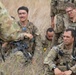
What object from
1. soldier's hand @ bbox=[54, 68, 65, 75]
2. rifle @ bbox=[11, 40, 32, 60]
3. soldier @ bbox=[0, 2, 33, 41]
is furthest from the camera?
rifle @ bbox=[11, 40, 32, 60]

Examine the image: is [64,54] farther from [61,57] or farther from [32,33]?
[32,33]

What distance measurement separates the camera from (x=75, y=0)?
715cm

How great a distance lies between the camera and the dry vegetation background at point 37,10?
933 cm

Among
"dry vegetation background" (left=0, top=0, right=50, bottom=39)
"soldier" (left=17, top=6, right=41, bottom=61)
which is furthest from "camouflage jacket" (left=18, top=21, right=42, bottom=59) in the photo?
"dry vegetation background" (left=0, top=0, right=50, bottom=39)


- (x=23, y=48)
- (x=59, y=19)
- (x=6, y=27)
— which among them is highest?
(x=6, y=27)

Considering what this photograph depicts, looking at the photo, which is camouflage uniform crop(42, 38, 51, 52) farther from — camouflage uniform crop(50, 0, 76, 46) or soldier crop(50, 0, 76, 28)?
camouflage uniform crop(50, 0, 76, 46)

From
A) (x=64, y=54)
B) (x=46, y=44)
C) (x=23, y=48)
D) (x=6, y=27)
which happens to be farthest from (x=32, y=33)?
(x=6, y=27)

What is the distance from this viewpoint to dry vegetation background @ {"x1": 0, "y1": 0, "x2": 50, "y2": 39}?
9328 millimetres

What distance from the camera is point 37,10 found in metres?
9.62

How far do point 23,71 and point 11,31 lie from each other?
303 centimetres

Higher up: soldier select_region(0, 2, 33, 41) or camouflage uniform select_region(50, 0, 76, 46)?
soldier select_region(0, 2, 33, 41)

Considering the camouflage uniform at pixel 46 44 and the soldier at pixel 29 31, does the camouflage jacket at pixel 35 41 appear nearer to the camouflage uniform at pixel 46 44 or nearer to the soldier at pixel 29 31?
the soldier at pixel 29 31

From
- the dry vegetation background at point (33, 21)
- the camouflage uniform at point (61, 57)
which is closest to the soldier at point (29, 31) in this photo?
the dry vegetation background at point (33, 21)

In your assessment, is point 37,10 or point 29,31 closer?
point 29,31
